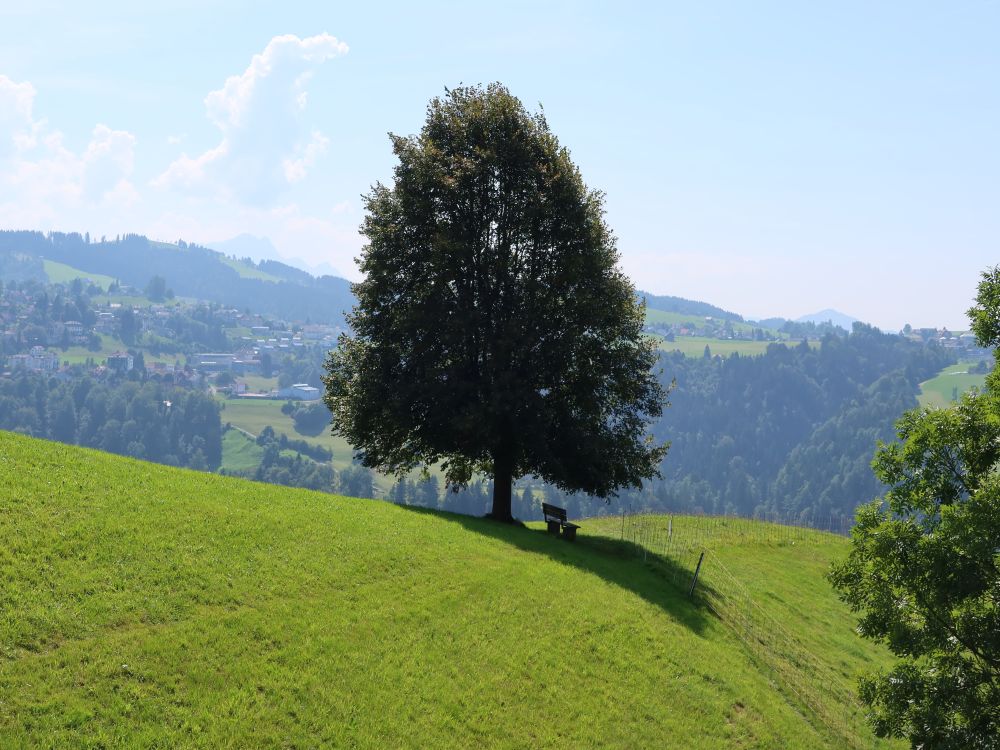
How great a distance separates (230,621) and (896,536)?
16783mm

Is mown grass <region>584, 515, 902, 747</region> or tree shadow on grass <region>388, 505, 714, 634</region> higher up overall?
tree shadow on grass <region>388, 505, 714, 634</region>

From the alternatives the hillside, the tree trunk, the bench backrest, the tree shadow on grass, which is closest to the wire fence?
the tree shadow on grass

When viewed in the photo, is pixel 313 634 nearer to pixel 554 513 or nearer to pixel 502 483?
pixel 554 513

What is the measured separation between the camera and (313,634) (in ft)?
61.8

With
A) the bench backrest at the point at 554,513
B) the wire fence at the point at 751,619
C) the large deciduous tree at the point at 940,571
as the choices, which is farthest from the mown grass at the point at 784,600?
the bench backrest at the point at 554,513

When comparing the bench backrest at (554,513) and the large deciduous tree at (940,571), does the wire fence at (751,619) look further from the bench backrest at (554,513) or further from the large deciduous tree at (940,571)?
the large deciduous tree at (940,571)

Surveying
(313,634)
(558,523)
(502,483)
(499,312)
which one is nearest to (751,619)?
(558,523)

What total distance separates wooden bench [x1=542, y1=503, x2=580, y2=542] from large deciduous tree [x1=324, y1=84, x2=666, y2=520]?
61.4 inches

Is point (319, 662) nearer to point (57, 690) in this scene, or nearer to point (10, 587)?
point (57, 690)

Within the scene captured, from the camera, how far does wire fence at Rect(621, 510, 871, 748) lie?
25297mm

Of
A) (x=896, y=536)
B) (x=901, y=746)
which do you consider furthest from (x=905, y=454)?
(x=901, y=746)

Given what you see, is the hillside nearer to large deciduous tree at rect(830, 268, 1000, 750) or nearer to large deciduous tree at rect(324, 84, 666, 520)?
large deciduous tree at rect(830, 268, 1000, 750)

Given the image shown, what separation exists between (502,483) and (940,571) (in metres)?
23.2

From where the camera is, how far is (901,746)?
2550 cm
